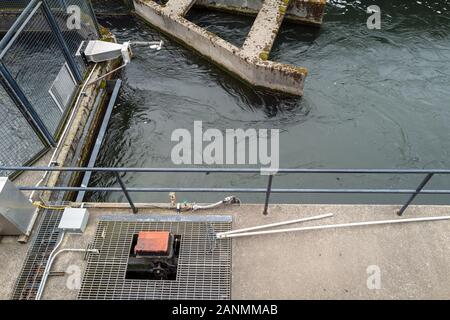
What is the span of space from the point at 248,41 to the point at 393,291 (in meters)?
8.56

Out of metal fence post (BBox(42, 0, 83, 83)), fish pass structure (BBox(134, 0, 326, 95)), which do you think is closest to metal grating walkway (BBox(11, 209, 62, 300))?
metal fence post (BBox(42, 0, 83, 83))

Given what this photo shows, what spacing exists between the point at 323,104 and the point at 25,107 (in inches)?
312

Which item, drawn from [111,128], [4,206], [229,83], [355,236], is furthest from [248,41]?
[4,206]

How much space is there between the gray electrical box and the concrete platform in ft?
0.96

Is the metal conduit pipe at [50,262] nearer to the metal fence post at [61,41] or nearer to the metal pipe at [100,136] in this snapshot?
the metal pipe at [100,136]

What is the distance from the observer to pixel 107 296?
480cm

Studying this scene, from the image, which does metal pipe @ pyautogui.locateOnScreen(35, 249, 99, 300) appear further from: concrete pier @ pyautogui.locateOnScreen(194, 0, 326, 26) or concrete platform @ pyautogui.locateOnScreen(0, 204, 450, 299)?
concrete pier @ pyautogui.locateOnScreen(194, 0, 326, 26)

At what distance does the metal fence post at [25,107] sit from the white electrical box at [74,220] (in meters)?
2.61

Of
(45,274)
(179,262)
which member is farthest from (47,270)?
(179,262)

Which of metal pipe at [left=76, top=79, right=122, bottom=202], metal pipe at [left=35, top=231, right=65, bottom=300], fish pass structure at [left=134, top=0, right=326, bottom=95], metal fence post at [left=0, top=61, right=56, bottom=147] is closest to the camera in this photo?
metal pipe at [left=35, top=231, right=65, bottom=300]

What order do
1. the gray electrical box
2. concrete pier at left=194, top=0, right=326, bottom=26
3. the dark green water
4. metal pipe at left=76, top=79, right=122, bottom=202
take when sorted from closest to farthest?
the gray electrical box < metal pipe at left=76, top=79, right=122, bottom=202 < the dark green water < concrete pier at left=194, top=0, right=326, bottom=26

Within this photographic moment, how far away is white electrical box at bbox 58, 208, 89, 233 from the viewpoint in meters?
5.34

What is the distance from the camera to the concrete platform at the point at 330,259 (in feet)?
15.8

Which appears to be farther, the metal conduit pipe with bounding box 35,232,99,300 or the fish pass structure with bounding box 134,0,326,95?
the fish pass structure with bounding box 134,0,326,95
